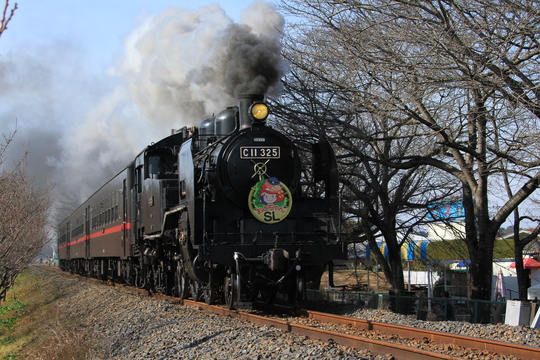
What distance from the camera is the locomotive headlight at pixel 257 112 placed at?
1011 cm

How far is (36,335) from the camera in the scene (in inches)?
472

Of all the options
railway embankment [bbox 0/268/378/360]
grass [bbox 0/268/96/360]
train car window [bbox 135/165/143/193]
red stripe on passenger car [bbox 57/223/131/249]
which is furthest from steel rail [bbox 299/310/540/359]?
red stripe on passenger car [bbox 57/223/131/249]

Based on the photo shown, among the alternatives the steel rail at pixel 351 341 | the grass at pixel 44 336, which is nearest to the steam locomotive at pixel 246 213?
the steel rail at pixel 351 341

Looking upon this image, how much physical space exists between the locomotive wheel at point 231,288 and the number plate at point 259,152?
6.78 ft

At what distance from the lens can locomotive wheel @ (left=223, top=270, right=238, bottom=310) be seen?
9.43 meters

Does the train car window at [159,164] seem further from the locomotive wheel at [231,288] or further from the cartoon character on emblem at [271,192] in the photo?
the locomotive wheel at [231,288]

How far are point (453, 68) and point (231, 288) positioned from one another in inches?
209

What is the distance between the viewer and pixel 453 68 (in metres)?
9.48

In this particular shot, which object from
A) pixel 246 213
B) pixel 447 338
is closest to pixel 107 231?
pixel 246 213

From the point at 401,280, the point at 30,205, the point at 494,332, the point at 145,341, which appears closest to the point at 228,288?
the point at 145,341

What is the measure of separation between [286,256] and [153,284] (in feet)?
22.2

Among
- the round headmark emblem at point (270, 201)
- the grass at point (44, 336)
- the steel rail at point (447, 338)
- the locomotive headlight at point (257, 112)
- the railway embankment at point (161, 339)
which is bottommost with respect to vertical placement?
the grass at point (44, 336)

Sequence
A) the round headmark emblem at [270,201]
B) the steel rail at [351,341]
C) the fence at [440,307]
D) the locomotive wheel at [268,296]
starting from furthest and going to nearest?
the locomotive wheel at [268,296] → the fence at [440,307] → the round headmark emblem at [270,201] → the steel rail at [351,341]

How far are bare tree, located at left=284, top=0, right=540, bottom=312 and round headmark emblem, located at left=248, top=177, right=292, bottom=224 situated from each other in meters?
3.03
